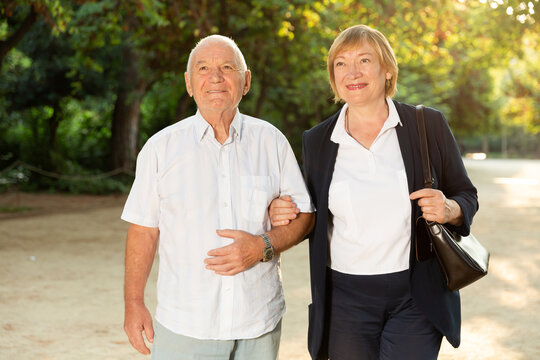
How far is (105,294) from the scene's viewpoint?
7207 millimetres

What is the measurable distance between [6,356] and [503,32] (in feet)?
58.5

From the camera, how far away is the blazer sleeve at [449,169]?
9.77ft

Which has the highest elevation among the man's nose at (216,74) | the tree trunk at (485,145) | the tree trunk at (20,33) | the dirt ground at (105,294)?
the tree trunk at (20,33)

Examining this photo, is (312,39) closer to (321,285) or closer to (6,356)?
(6,356)

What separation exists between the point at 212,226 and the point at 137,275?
41 cm

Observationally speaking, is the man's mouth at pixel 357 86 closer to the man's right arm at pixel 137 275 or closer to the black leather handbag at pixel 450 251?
the black leather handbag at pixel 450 251

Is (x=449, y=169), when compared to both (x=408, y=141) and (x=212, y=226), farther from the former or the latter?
(x=212, y=226)

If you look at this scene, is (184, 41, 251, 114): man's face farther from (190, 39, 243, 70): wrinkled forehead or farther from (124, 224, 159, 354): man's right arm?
(124, 224, 159, 354): man's right arm

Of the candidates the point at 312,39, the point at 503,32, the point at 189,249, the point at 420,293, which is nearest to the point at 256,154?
the point at 189,249

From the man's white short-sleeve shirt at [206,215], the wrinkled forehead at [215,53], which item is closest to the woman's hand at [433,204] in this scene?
the man's white short-sleeve shirt at [206,215]

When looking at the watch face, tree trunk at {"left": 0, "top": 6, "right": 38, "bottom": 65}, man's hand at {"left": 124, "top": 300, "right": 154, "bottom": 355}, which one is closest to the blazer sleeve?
the watch face

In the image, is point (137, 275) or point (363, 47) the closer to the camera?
point (137, 275)

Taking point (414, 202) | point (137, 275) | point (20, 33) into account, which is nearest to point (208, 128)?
point (137, 275)

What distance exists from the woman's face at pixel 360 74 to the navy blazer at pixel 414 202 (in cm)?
16
